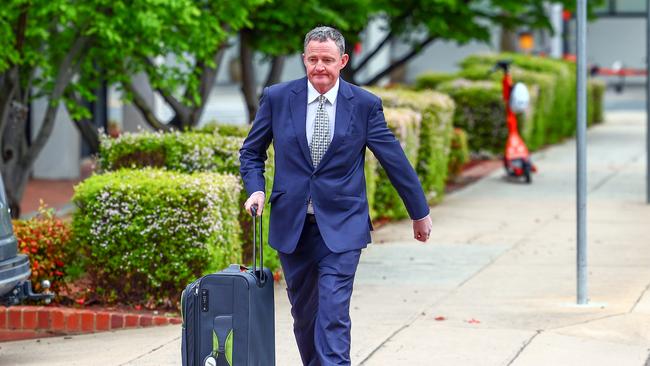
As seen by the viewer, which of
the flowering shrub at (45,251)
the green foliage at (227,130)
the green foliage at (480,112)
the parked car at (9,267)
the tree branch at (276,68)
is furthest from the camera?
the green foliage at (480,112)

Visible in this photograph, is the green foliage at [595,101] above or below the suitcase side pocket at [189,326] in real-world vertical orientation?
above

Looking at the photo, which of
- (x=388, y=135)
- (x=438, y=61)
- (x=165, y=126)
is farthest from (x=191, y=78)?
(x=438, y=61)

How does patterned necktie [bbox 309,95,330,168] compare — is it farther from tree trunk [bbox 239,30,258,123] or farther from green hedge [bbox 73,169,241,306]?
tree trunk [bbox 239,30,258,123]

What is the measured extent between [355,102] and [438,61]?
43768 mm

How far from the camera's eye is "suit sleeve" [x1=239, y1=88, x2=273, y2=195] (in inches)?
254

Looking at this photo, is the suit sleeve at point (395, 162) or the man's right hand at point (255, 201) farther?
the suit sleeve at point (395, 162)

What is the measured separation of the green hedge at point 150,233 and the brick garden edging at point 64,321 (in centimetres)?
21

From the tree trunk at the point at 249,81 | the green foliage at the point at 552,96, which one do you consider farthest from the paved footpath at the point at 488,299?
the green foliage at the point at 552,96

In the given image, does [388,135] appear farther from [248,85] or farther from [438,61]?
[438,61]

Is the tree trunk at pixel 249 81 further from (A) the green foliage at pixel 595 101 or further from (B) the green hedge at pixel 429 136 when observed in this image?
(A) the green foliage at pixel 595 101

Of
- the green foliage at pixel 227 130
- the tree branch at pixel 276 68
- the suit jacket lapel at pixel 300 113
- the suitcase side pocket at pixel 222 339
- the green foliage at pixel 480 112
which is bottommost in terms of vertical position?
the suitcase side pocket at pixel 222 339

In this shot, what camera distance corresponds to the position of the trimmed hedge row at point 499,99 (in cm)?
2023

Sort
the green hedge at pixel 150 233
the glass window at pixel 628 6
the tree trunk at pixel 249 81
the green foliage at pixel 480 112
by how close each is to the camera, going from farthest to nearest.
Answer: the glass window at pixel 628 6, the green foliage at pixel 480 112, the tree trunk at pixel 249 81, the green hedge at pixel 150 233

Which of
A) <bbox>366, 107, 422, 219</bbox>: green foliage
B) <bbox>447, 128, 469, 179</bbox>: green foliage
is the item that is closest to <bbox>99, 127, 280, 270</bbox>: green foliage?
<bbox>366, 107, 422, 219</bbox>: green foliage
